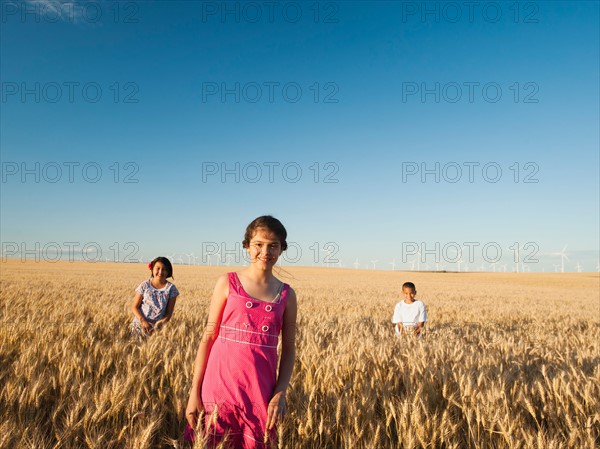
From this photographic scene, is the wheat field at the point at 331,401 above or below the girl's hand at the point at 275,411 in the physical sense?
below

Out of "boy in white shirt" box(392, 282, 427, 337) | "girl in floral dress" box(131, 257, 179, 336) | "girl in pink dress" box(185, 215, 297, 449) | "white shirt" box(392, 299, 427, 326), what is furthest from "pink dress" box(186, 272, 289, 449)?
"white shirt" box(392, 299, 427, 326)

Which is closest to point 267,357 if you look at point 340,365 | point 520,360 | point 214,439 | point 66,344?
point 214,439

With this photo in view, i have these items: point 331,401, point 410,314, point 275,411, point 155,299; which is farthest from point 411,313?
point 275,411

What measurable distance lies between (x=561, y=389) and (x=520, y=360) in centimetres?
196

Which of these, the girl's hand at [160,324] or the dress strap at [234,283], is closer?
the dress strap at [234,283]

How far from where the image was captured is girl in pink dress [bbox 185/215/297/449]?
6.61 ft

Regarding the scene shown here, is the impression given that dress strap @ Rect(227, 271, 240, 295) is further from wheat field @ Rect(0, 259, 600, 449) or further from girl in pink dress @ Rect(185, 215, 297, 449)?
wheat field @ Rect(0, 259, 600, 449)

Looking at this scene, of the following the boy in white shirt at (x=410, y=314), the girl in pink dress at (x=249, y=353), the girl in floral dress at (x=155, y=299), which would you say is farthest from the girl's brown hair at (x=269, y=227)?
the boy in white shirt at (x=410, y=314)

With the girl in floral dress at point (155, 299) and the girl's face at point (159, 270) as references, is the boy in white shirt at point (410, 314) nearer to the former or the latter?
the girl in floral dress at point (155, 299)

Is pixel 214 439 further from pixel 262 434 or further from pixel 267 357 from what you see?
pixel 267 357

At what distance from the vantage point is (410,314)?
6.74 meters

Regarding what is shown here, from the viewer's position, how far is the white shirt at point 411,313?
21.7 feet

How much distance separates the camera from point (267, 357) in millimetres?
2141

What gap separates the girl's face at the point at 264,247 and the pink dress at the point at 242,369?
0.61 ft
